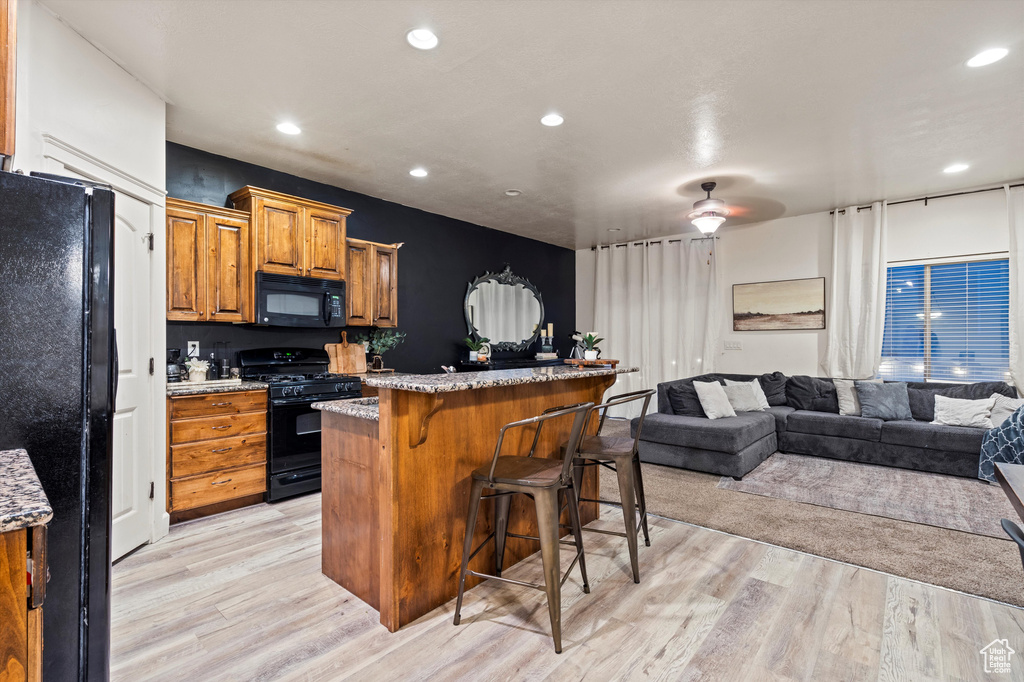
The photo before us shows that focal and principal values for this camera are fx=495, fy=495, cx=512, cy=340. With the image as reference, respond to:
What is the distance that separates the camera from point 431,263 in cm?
561

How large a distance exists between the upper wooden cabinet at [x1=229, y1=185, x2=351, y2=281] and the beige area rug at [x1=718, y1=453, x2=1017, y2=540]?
371 centimetres

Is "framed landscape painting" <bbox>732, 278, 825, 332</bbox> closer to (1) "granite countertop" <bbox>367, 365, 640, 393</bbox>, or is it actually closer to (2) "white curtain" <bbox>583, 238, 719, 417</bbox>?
(2) "white curtain" <bbox>583, 238, 719, 417</bbox>

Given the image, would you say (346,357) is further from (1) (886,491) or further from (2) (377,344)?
(1) (886,491)

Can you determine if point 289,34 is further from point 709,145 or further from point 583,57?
point 709,145

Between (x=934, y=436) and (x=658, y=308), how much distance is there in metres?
3.35

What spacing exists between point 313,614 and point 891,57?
3.84 meters

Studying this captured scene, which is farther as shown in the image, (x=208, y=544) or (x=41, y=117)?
(x=208, y=544)

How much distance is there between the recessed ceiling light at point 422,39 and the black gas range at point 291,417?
7.94 feet

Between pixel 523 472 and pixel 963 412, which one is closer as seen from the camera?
pixel 523 472

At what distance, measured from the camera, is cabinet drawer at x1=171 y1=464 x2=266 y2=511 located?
3.12 metres

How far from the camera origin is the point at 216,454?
3273 mm

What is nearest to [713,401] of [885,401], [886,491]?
[886,491]

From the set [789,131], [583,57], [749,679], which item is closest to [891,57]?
[789,131]

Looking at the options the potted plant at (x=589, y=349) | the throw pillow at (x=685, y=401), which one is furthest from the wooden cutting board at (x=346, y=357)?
the throw pillow at (x=685, y=401)
